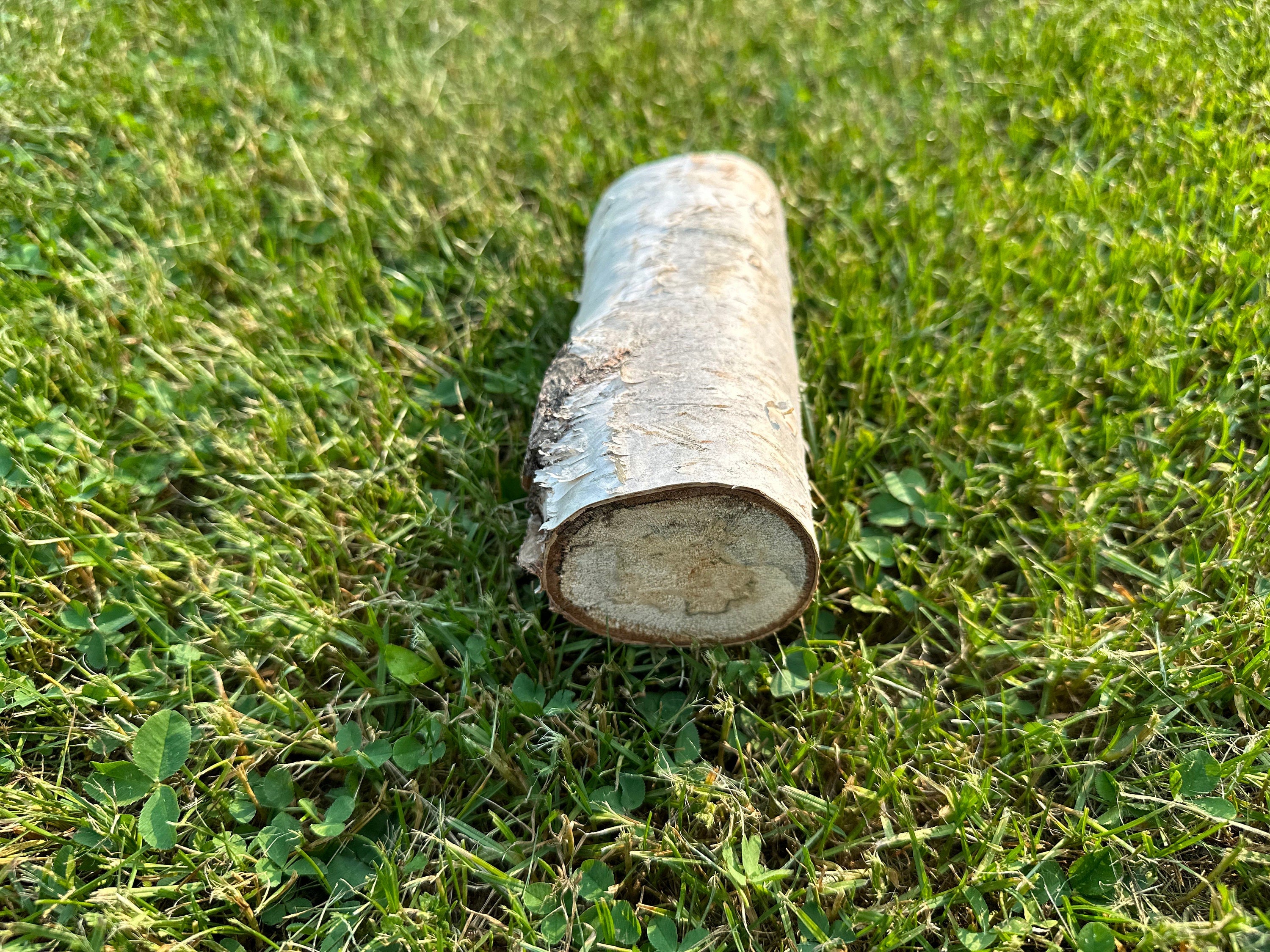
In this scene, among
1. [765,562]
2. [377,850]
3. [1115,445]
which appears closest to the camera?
[377,850]

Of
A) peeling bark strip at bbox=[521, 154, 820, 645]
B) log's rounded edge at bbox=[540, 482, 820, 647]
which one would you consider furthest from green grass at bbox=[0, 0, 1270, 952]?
peeling bark strip at bbox=[521, 154, 820, 645]

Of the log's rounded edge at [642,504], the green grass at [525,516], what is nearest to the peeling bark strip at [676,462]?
the log's rounded edge at [642,504]

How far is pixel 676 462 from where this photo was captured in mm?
1464

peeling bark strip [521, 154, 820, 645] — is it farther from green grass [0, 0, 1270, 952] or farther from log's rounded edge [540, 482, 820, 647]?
green grass [0, 0, 1270, 952]

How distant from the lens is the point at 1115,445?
1986mm

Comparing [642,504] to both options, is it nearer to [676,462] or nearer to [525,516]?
[676,462]

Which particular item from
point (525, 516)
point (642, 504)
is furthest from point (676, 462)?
point (525, 516)

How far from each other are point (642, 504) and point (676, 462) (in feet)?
0.31

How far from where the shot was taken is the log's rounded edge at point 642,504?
1.46m

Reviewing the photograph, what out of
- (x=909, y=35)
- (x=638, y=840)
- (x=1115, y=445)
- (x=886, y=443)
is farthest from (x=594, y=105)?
(x=638, y=840)

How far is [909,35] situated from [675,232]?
2.02 meters

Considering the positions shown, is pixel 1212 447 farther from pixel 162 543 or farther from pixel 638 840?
pixel 162 543

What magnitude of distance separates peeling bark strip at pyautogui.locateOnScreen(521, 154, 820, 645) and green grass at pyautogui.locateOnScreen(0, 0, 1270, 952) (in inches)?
6.6

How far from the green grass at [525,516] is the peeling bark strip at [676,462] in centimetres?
17
